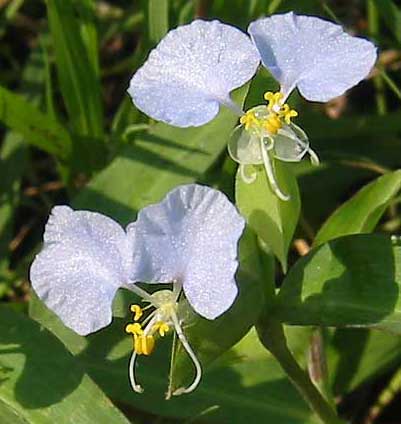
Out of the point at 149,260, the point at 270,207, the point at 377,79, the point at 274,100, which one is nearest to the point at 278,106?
the point at 274,100

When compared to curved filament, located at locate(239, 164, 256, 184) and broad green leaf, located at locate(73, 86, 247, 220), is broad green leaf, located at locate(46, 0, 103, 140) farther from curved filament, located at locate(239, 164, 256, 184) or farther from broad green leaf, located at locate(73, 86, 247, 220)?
curved filament, located at locate(239, 164, 256, 184)

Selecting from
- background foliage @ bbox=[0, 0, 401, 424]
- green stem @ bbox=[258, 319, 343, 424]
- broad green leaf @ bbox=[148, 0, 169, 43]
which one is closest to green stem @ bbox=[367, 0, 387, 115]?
background foliage @ bbox=[0, 0, 401, 424]

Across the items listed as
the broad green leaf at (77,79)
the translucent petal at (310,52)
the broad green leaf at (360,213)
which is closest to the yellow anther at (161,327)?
the translucent petal at (310,52)

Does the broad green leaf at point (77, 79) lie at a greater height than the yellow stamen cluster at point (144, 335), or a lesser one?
lesser

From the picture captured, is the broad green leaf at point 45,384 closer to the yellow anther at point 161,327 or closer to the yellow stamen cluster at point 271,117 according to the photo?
the yellow anther at point 161,327

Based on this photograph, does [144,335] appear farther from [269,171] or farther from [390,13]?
[390,13]

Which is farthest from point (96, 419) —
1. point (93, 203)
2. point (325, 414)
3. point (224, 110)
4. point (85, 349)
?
point (224, 110)

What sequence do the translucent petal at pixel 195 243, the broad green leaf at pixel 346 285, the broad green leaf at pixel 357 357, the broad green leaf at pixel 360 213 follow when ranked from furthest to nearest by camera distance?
the broad green leaf at pixel 357 357, the broad green leaf at pixel 360 213, the broad green leaf at pixel 346 285, the translucent petal at pixel 195 243
